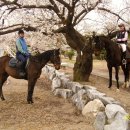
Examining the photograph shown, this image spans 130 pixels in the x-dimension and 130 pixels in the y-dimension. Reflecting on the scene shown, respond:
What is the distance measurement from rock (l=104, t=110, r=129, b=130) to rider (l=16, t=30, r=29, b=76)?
5883 mm

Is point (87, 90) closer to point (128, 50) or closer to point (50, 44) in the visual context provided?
point (128, 50)

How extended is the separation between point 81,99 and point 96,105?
4.98ft

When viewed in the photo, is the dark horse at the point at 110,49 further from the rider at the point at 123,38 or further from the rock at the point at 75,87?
the rock at the point at 75,87

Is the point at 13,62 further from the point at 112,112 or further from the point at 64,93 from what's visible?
the point at 112,112

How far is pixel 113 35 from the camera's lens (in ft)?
58.6

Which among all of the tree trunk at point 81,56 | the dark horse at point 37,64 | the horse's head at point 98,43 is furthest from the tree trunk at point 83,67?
the dark horse at point 37,64

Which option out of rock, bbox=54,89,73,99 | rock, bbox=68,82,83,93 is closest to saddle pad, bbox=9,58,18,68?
rock, bbox=54,89,73,99

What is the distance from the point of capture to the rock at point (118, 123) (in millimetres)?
7614

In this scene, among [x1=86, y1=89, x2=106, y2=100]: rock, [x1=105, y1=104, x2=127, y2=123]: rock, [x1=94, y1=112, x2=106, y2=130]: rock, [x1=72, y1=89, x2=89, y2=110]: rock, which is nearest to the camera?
[x1=105, y1=104, x2=127, y2=123]: rock

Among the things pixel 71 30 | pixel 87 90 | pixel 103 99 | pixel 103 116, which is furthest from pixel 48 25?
pixel 103 116

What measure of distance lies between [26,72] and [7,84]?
5951 mm

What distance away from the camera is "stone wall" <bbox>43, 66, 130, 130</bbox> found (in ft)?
26.4

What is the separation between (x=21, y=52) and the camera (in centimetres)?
1343

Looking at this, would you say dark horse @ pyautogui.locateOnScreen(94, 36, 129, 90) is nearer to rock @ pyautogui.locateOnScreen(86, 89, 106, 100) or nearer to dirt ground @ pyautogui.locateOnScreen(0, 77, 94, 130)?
dirt ground @ pyautogui.locateOnScreen(0, 77, 94, 130)
